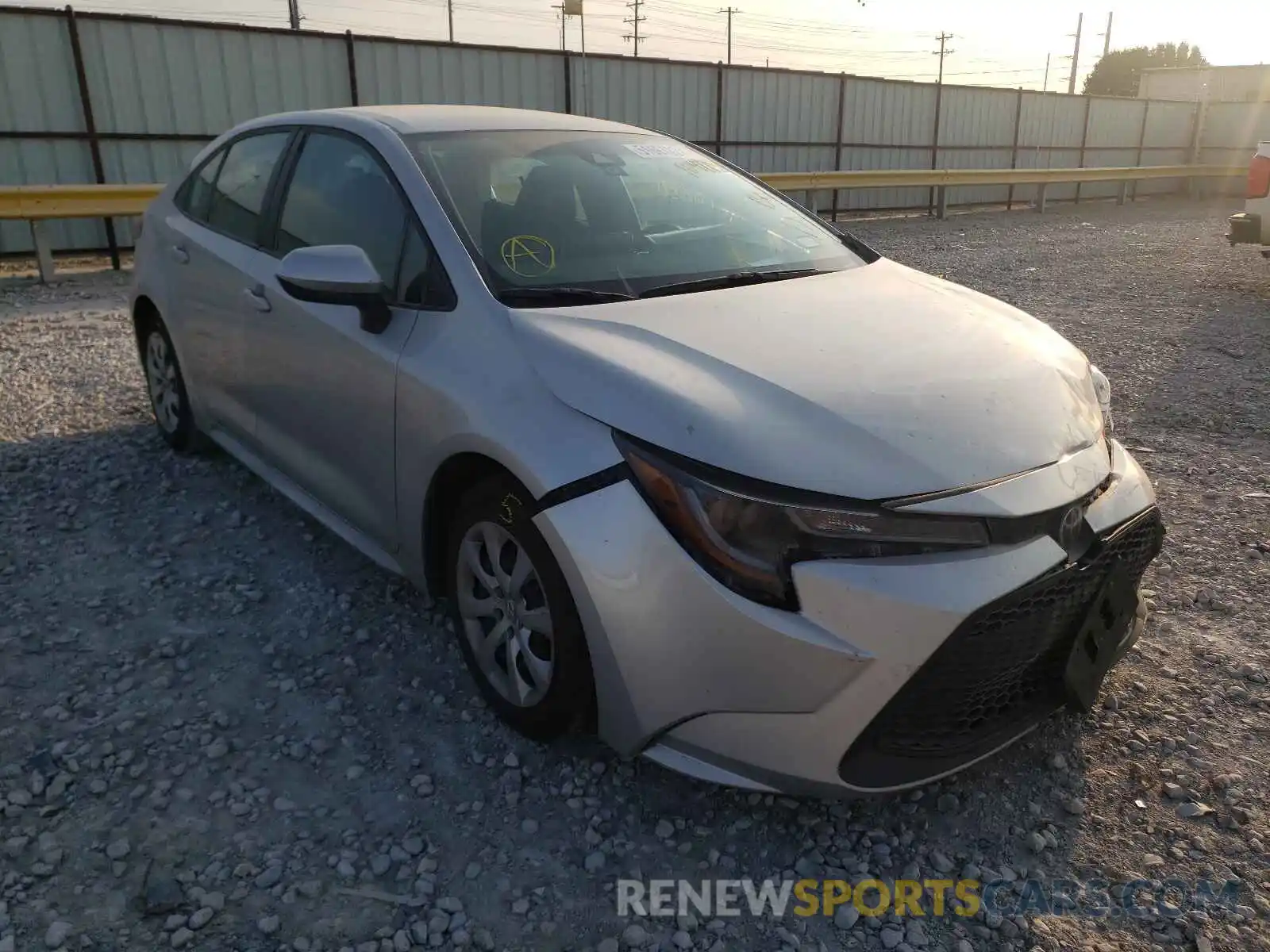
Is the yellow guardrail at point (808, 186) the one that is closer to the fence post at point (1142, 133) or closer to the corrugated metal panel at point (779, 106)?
the corrugated metal panel at point (779, 106)

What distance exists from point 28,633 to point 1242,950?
343 centimetres

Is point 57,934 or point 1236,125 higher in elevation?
point 1236,125

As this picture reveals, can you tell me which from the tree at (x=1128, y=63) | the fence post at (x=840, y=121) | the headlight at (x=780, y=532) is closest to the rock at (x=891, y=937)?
the headlight at (x=780, y=532)

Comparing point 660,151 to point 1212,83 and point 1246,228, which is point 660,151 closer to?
point 1246,228

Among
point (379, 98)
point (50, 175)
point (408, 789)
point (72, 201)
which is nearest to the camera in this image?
point (408, 789)

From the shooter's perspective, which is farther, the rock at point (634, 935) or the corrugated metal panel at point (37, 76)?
the corrugated metal panel at point (37, 76)

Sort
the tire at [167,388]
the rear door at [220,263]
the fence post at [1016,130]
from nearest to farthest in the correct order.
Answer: the rear door at [220,263] → the tire at [167,388] → the fence post at [1016,130]

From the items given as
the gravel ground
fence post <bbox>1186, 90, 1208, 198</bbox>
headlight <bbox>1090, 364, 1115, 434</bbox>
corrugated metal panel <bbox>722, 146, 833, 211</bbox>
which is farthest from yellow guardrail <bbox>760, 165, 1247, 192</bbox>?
the gravel ground

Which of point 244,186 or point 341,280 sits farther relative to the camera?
point 244,186

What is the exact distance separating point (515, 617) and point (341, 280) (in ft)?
3.50

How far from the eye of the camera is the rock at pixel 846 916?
2088 mm

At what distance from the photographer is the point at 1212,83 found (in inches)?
1264

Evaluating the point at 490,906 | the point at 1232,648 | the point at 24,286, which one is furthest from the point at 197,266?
the point at 24,286

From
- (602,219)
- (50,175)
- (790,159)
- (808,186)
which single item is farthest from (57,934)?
(790,159)
